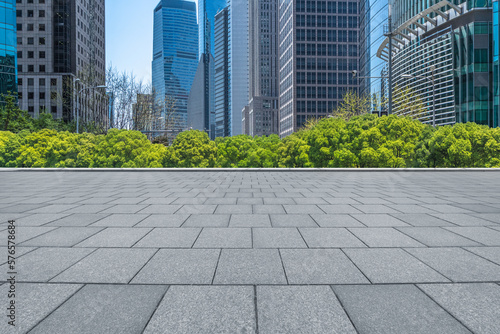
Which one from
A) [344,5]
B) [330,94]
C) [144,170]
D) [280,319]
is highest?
[344,5]

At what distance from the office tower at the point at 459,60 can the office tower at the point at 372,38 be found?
1603cm

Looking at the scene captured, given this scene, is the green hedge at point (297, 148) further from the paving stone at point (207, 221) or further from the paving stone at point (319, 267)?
the paving stone at point (319, 267)

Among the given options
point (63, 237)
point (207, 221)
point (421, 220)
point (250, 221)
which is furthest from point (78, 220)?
point (421, 220)

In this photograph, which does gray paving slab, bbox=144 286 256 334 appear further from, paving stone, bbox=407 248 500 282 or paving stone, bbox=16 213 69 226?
paving stone, bbox=16 213 69 226

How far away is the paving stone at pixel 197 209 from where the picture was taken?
21.2 ft

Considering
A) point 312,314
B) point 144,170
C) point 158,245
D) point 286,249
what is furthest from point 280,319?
point 144,170

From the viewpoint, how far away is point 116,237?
4645mm

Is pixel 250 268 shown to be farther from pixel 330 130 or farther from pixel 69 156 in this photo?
pixel 69 156

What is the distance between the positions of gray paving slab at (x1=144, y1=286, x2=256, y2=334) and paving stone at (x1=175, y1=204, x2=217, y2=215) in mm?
3551

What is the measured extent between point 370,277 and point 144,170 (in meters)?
14.7

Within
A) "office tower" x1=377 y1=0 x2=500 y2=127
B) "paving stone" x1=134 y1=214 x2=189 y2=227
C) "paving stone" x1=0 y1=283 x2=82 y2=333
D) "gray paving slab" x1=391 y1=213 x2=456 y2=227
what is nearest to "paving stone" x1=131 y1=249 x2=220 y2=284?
"paving stone" x1=0 y1=283 x2=82 y2=333

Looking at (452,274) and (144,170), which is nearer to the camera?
(452,274)

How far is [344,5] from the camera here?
109938mm

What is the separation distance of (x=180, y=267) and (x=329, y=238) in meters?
2.33
